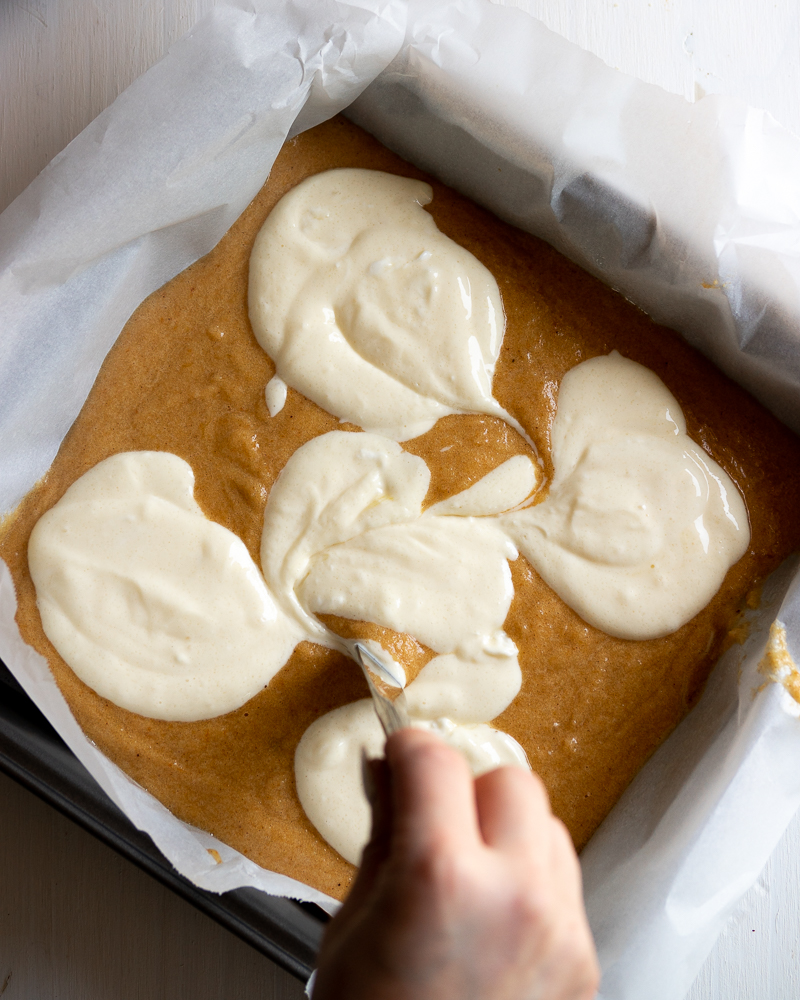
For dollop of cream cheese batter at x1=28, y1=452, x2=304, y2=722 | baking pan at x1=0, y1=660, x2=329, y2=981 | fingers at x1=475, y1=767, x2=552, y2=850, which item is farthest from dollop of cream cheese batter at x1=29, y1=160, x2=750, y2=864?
fingers at x1=475, y1=767, x2=552, y2=850

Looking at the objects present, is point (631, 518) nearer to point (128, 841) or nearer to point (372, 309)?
point (372, 309)

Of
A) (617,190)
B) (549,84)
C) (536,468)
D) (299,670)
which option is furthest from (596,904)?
(549,84)

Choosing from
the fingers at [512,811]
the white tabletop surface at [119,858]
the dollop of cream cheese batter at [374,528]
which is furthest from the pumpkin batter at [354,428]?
the fingers at [512,811]

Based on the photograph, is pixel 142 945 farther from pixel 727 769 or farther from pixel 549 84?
pixel 549 84

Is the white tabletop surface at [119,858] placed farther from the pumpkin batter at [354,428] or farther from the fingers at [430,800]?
the fingers at [430,800]

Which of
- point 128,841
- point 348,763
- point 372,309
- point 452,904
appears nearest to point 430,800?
point 452,904

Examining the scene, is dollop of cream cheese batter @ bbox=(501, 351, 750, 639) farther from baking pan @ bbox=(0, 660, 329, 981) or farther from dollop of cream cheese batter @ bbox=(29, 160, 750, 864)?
baking pan @ bbox=(0, 660, 329, 981)
